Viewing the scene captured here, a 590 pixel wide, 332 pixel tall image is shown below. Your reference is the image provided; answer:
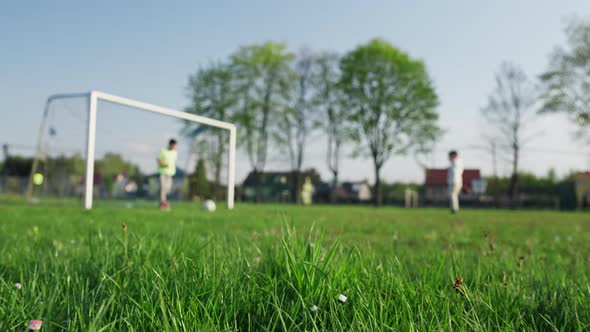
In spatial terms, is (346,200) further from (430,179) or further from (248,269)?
(248,269)

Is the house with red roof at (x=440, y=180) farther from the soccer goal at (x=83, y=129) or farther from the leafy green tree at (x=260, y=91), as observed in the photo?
the soccer goal at (x=83, y=129)

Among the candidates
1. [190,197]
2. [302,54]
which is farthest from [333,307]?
[302,54]

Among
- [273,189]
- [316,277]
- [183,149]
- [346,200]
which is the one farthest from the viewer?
[273,189]

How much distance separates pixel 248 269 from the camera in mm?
1961

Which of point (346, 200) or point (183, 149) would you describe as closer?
point (183, 149)

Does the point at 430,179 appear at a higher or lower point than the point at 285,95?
lower

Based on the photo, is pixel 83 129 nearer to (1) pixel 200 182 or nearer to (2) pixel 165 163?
(2) pixel 165 163

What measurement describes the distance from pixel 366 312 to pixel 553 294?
0.98 m

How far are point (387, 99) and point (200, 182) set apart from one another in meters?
25.9

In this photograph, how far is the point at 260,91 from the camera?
41750mm

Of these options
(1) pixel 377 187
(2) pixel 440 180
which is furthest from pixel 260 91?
(2) pixel 440 180

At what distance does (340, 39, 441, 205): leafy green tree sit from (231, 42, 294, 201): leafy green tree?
5.71 metres

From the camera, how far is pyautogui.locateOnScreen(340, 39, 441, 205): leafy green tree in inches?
1588

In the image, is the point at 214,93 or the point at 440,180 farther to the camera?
the point at 440,180
